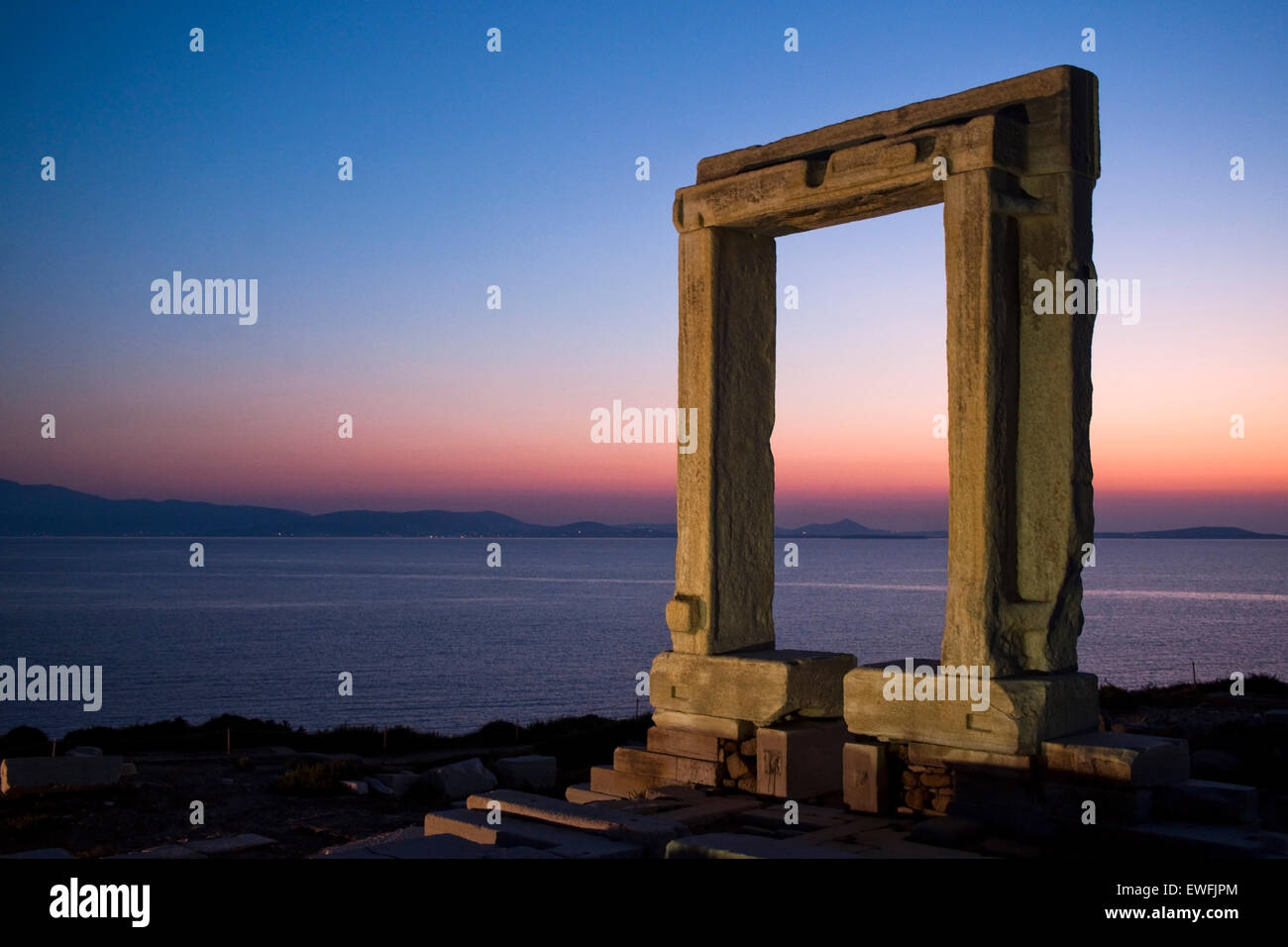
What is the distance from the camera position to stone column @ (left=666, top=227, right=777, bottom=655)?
8.95 meters

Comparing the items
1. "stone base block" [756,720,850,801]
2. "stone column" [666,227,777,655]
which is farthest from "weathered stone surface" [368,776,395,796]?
"stone base block" [756,720,850,801]

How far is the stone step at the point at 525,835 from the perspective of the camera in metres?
5.93

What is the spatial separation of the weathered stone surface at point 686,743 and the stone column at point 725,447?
65cm

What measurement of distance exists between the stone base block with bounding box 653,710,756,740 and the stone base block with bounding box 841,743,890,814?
0.95m

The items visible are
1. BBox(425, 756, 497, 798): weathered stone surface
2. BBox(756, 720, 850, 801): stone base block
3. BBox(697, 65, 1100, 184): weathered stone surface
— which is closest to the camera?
BBox(697, 65, 1100, 184): weathered stone surface

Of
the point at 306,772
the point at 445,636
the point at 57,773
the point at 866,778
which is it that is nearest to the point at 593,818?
the point at 866,778

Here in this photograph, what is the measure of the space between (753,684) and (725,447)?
74.5 inches

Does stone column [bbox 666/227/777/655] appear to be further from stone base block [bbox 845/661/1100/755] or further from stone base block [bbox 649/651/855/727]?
stone base block [bbox 845/661/1100/755]

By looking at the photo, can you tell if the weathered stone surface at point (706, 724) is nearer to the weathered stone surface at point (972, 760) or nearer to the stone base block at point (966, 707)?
the stone base block at point (966, 707)

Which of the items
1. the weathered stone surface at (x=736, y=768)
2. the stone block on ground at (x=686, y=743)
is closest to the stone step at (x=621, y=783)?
the stone block on ground at (x=686, y=743)

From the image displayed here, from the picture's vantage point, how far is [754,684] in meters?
8.49

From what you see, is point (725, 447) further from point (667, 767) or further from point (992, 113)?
point (992, 113)
